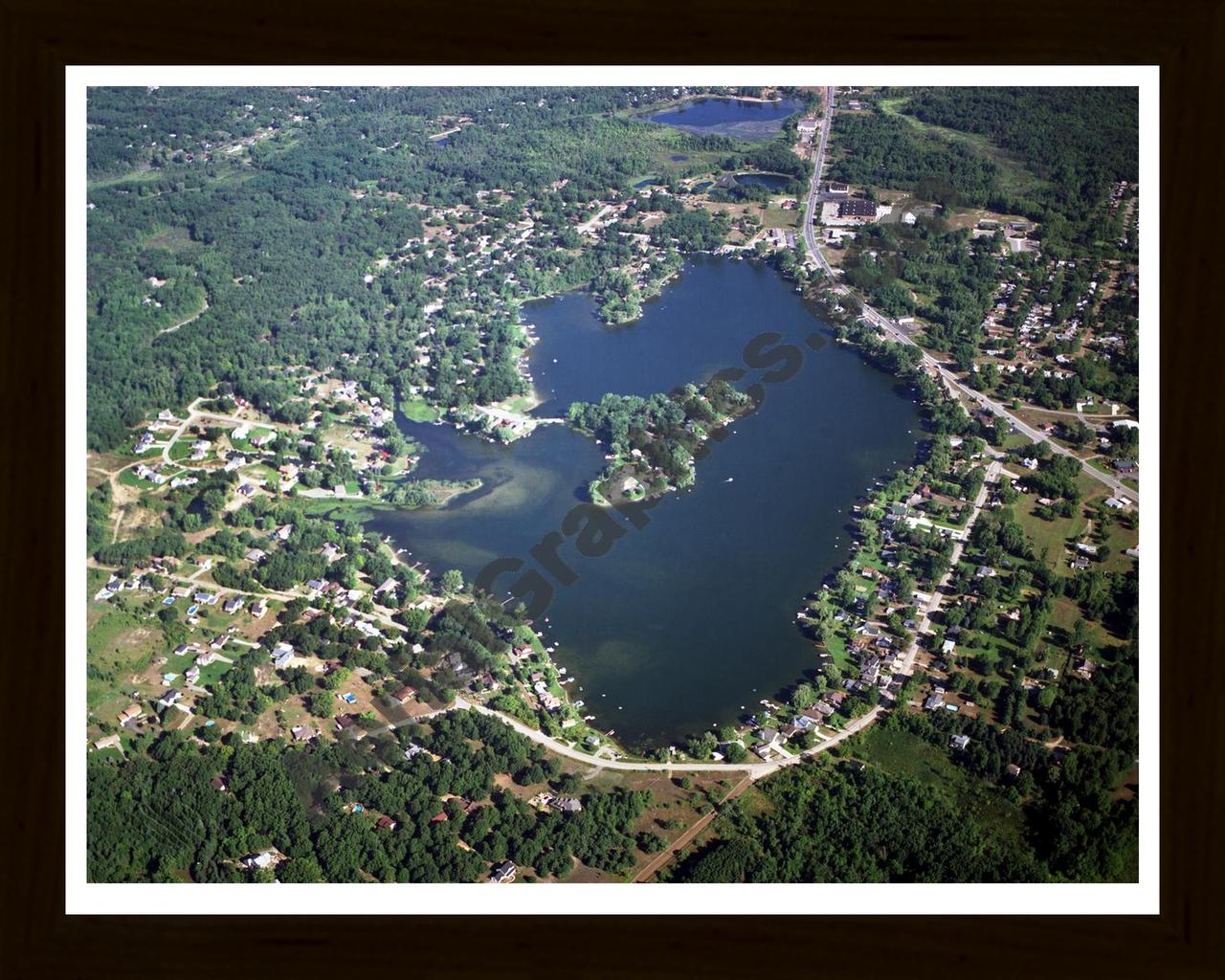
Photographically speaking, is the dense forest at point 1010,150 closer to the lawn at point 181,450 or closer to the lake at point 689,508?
the lake at point 689,508

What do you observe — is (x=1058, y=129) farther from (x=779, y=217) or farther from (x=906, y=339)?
(x=906, y=339)

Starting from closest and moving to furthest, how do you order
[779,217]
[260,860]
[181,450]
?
[260,860], [181,450], [779,217]

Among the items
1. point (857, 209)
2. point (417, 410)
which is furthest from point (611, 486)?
point (857, 209)

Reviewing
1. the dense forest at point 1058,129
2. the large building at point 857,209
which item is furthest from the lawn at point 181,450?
the dense forest at point 1058,129

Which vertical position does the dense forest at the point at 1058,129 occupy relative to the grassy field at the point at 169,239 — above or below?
above

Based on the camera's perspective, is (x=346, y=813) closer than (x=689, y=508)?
Yes
